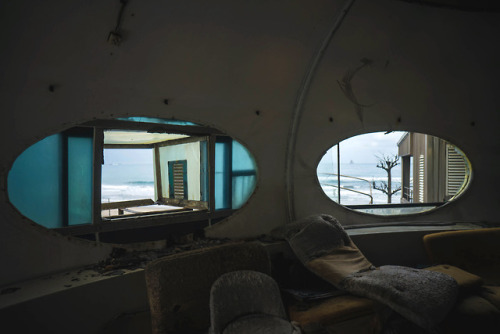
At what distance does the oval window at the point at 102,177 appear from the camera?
2389 millimetres

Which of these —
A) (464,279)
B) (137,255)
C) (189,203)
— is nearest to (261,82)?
(189,203)

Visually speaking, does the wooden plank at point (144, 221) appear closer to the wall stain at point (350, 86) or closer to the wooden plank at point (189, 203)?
the wooden plank at point (189, 203)

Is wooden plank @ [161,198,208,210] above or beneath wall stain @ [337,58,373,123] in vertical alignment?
beneath

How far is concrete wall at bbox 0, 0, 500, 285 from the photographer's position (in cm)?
225

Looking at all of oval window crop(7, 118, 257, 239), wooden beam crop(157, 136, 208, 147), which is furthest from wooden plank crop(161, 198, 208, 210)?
wooden beam crop(157, 136, 208, 147)

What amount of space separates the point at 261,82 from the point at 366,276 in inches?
91.7

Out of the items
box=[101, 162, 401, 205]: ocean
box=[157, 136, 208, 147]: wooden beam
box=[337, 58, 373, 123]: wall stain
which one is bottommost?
box=[101, 162, 401, 205]: ocean

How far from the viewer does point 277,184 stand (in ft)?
12.6

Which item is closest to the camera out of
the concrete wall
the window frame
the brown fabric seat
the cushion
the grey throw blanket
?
the brown fabric seat

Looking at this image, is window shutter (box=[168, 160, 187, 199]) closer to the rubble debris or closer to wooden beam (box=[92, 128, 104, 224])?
the rubble debris

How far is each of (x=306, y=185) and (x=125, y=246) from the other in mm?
2339

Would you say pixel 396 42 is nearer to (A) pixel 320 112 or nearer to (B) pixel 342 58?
(B) pixel 342 58

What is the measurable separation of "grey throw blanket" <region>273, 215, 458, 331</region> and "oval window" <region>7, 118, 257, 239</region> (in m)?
0.92

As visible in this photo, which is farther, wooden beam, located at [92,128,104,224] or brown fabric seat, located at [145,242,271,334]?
wooden beam, located at [92,128,104,224]
